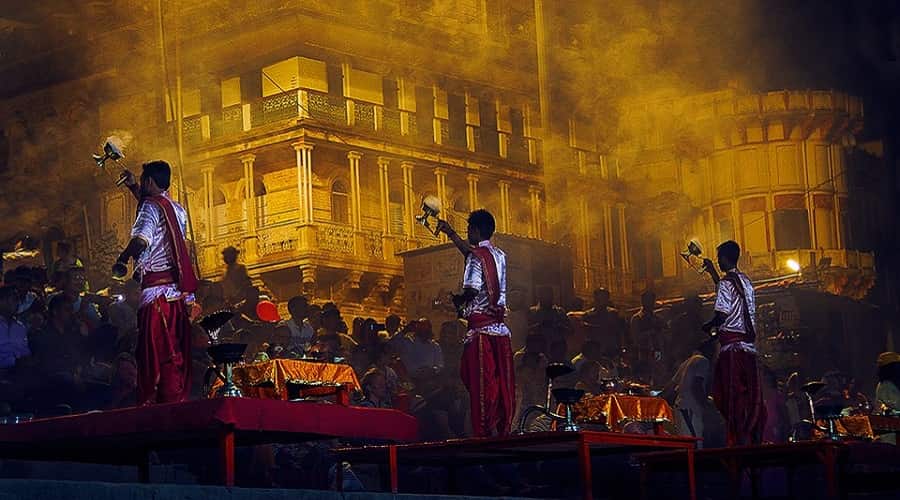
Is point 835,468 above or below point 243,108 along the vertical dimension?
below

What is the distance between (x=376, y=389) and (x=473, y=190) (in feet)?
28.4

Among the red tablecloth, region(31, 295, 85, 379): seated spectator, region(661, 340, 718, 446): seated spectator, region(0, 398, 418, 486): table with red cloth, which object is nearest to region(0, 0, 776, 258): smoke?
A: region(31, 295, 85, 379): seated spectator

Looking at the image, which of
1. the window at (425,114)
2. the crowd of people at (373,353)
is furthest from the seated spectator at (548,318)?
the window at (425,114)

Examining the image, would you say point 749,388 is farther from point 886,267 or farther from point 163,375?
point 886,267

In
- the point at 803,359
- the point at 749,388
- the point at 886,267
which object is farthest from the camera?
the point at 886,267

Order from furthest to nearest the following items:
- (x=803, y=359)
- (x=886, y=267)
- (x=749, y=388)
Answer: (x=886, y=267), (x=803, y=359), (x=749, y=388)

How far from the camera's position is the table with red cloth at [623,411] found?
10047 mm

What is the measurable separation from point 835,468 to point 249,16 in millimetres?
10070

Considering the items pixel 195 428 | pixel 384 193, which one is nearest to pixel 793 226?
pixel 384 193

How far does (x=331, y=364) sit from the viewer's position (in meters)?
8.69

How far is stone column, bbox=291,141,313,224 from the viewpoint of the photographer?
57.6ft

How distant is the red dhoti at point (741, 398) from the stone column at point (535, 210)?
792cm

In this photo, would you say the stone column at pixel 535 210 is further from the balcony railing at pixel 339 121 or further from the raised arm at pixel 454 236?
the raised arm at pixel 454 236

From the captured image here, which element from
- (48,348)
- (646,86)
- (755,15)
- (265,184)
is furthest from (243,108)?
(48,348)
